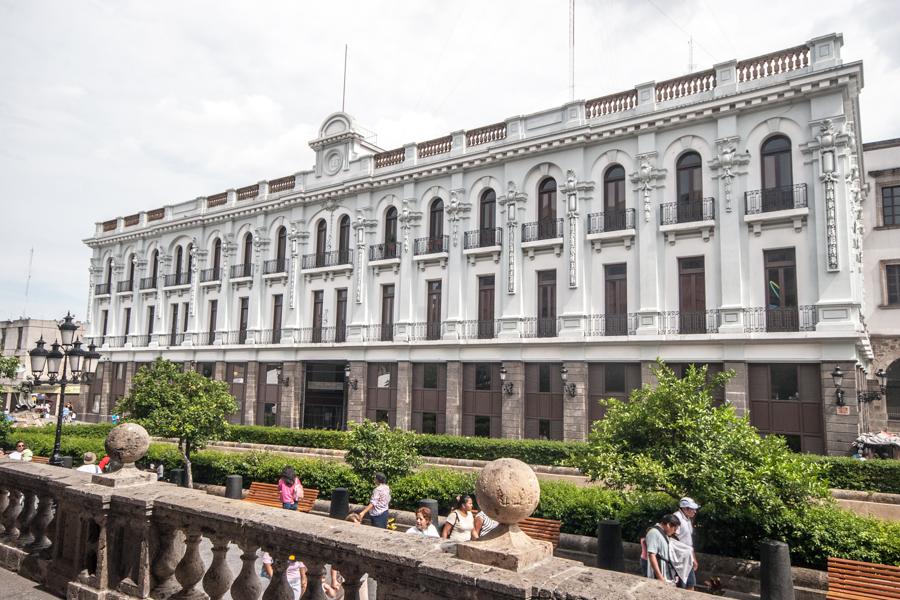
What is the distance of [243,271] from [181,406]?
17163mm

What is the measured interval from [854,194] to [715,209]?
237 inches

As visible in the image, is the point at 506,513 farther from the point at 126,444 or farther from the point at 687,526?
the point at 687,526

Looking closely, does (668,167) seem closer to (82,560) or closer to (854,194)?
(854,194)

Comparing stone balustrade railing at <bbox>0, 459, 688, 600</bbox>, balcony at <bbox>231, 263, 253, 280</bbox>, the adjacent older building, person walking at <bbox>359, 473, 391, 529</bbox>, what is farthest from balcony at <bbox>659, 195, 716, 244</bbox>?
balcony at <bbox>231, 263, 253, 280</bbox>

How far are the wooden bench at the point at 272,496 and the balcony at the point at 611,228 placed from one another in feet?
46.4

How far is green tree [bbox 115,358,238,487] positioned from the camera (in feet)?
61.9

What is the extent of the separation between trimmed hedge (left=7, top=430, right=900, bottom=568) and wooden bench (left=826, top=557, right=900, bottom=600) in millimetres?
605

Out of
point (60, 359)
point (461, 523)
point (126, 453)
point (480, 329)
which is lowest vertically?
point (461, 523)

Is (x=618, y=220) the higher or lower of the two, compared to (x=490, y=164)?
lower

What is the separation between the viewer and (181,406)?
19.5 meters

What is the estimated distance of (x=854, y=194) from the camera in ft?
76.0

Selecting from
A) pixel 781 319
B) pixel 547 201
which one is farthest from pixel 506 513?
pixel 547 201

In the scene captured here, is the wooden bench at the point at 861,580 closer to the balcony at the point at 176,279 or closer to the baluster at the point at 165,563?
the baluster at the point at 165,563

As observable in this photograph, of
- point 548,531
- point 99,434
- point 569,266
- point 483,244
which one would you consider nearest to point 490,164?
point 483,244
